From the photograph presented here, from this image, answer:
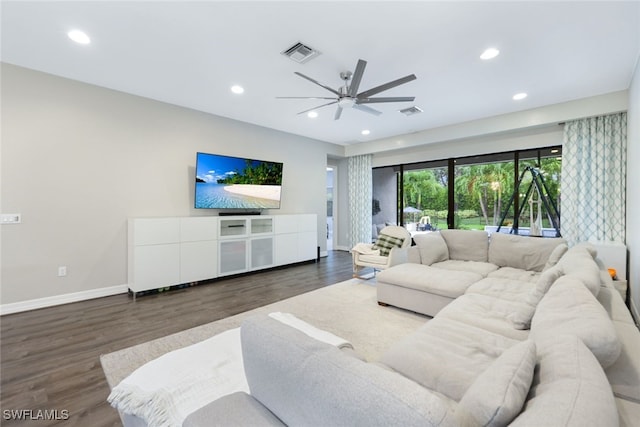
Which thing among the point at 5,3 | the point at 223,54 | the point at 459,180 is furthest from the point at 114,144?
the point at 459,180

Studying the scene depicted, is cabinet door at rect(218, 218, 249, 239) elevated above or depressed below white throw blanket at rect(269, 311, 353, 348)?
above

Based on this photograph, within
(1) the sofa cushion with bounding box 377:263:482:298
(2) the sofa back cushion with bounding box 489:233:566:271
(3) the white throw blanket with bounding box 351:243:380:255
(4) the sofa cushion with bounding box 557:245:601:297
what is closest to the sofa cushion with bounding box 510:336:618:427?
(4) the sofa cushion with bounding box 557:245:601:297

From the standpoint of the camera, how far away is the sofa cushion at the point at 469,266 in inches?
137

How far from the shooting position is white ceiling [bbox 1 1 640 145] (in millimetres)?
2230

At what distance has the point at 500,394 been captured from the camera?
0.75 metres

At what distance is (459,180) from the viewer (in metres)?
5.73

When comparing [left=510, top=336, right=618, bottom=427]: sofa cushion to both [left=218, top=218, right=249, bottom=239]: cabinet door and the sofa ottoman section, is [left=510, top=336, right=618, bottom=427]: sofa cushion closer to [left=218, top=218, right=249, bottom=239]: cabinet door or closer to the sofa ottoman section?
the sofa ottoman section

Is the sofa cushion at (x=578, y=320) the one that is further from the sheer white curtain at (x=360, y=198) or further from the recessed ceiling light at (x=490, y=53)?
the sheer white curtain at (x=360, y=198)

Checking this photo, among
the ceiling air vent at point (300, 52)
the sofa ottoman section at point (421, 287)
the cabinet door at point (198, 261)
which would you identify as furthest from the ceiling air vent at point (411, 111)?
the cabinet door at point (198, 261)

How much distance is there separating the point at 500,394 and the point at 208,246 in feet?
14.0

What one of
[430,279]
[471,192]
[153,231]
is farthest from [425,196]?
[153,231]

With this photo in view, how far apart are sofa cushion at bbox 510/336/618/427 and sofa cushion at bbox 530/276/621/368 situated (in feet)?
0.21

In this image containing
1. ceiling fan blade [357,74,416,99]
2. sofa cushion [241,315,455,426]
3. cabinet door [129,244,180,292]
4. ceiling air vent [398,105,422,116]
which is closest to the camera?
sofa cushion [241,315,455,426]

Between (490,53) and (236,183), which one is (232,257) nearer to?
(236,183)
